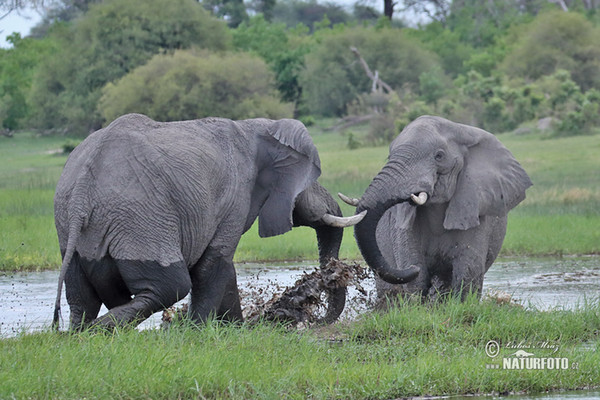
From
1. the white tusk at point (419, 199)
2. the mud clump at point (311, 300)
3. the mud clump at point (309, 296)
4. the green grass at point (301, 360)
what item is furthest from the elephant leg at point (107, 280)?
the white tusk at point (419, 199)

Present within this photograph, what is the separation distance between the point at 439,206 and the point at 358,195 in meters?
9.72

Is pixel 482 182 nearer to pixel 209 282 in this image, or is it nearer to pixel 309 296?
pixel 309 296

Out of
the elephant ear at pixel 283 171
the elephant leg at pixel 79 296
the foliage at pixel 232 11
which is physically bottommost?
the elephant leg at pixel 79 296

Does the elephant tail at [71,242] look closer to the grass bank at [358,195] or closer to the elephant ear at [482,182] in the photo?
the elephant ear at [482,182]

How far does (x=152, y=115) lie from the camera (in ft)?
103

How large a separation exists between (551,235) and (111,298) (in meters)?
9.03

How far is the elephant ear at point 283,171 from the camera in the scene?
8.23 m

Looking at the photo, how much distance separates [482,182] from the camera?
874 centimetres

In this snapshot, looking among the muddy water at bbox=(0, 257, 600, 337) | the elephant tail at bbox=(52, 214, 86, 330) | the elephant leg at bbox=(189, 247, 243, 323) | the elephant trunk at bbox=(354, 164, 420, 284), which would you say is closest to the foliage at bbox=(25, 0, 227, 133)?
the muddy water at bbox=(0, 257, 600, 337)

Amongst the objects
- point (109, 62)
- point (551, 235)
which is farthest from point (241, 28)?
point (551, 235)

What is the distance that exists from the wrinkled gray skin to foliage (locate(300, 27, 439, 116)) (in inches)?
1261

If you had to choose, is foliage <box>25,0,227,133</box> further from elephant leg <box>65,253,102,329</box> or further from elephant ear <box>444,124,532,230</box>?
elephant leg <box>65,253,102,329</box>

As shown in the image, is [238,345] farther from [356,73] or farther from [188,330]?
[356,73]

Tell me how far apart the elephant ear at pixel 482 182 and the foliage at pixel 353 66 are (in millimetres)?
31958
